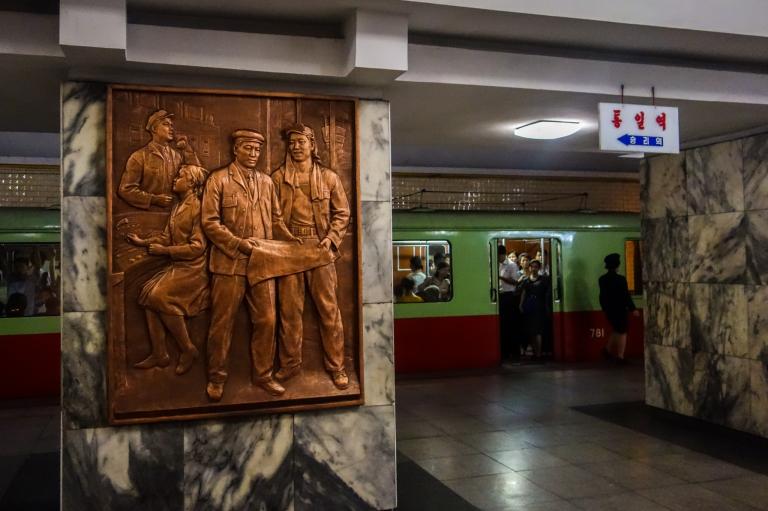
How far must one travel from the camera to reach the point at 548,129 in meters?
6.46

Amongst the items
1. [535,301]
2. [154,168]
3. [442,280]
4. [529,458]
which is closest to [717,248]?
[529,458]

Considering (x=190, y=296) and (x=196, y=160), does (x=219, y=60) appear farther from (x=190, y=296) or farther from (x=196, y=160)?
(x=190, y=296)

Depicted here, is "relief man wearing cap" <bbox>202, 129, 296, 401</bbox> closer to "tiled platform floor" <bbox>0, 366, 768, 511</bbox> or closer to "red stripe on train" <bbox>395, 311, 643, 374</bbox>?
"tiled platform floor" <bbox>0, 366, 768, 511</bbox>

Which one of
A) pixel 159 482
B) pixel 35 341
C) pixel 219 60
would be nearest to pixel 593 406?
pixel 159 482

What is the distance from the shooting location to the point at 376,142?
487 cm

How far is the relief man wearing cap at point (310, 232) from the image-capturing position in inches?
181

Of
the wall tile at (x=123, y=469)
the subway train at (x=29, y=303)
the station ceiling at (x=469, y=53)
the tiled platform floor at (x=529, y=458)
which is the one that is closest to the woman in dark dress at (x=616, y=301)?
the tiled platform floor at (x=529, y=458)

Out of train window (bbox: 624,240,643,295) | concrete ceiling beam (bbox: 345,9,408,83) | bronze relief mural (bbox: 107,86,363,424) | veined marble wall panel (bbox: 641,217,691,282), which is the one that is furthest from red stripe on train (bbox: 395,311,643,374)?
concrete ceiling beam (bbox: 345,9,408,83)

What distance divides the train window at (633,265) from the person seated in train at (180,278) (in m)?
8.93

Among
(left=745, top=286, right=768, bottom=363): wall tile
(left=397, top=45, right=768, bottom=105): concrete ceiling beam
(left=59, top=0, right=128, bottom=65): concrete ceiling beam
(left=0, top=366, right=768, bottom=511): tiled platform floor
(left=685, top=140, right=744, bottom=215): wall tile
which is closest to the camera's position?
(left=59, top=0, right=128, bottom=65): concrete ceiling beam

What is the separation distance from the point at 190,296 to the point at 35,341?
4979 millimetres

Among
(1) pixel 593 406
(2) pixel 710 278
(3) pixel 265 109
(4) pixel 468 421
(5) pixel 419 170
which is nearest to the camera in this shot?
(3) pixel 265 109

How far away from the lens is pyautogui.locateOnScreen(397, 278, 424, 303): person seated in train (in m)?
9.91

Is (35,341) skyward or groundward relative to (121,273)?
groundward
